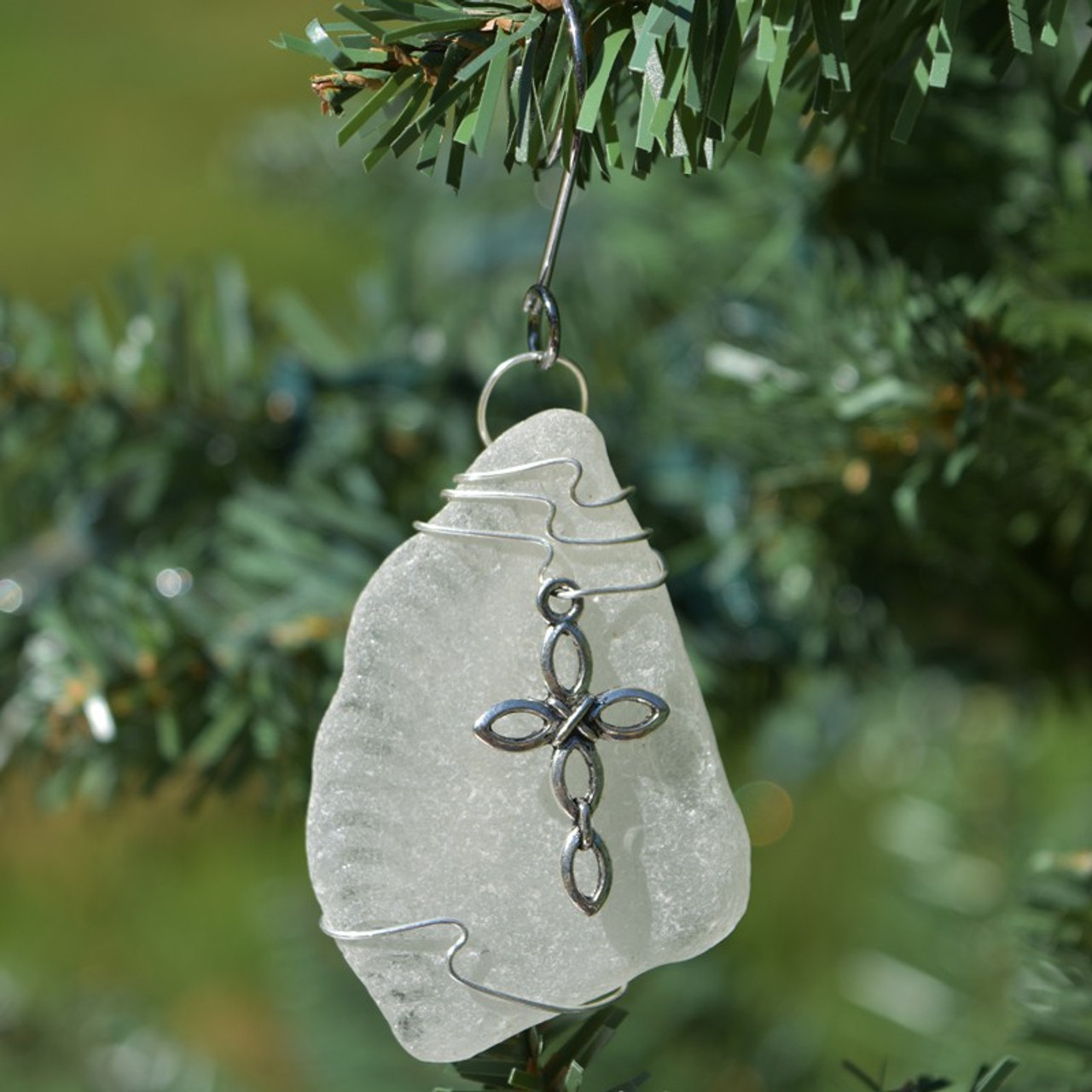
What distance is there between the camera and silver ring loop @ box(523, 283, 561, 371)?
29 centimetres

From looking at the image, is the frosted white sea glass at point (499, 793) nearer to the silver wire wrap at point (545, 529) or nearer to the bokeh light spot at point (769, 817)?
the silver wire wrap at point (545, 529)

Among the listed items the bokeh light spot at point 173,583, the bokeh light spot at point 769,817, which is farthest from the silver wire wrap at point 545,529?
the bokeh light spot at point 769,817

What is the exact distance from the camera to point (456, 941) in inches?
10.5

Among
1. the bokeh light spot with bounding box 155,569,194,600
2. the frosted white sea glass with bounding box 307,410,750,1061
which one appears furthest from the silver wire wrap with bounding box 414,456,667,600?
the bokeh light spot with bounding box 155,569,194,600

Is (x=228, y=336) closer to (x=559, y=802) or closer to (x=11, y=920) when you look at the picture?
(x=559, y=802)

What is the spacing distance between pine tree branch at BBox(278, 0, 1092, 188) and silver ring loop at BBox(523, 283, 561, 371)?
0.11ft

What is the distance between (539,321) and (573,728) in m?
0.10

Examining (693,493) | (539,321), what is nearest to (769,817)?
(693,493)

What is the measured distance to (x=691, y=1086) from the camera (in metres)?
0.64

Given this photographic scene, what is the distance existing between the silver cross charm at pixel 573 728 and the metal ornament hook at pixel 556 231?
57 millimetres

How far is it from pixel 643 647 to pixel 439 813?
5 centimetres

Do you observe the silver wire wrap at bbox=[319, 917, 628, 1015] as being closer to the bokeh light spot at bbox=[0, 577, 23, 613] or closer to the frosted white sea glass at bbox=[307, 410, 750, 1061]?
the frosted white sea glass at bbox=[307, 410, 750, 1061]

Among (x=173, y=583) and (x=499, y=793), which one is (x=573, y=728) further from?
(x=173, y=583)

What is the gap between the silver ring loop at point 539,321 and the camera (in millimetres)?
292
